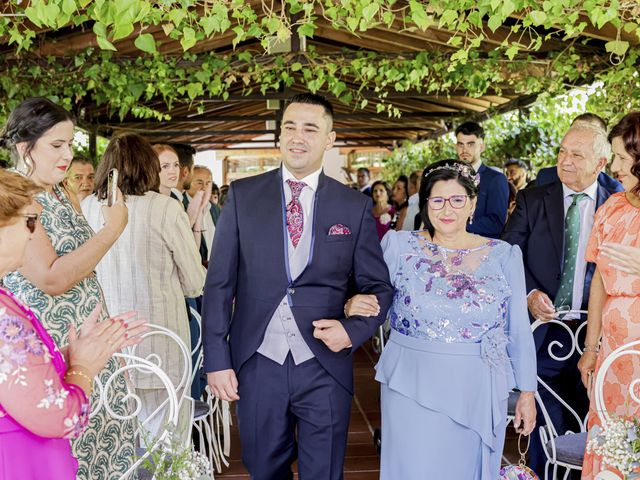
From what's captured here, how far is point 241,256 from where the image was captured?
2.75 m

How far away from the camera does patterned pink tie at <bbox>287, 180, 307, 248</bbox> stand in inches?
109

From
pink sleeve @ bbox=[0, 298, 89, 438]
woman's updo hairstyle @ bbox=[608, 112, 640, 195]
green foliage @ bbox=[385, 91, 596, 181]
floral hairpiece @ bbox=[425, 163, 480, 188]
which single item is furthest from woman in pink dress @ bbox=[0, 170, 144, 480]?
green foliage @ bbox=[385, 91, 596, 181]

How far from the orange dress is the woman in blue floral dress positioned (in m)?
0.27

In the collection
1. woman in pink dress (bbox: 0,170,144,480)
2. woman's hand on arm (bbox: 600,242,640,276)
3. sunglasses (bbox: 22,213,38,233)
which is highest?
sunglasses (bbox: 22,213,38,233)

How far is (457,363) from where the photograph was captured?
2.92 meters

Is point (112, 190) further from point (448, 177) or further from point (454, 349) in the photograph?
point (454, 349)

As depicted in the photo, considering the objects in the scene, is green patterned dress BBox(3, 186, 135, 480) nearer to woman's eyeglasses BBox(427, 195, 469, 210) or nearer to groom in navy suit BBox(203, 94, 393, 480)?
groom in navy suit BBox(203, 94, 393, 480)

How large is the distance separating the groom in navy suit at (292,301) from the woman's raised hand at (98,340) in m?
0.68

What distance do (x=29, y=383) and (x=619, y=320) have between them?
6.99ft

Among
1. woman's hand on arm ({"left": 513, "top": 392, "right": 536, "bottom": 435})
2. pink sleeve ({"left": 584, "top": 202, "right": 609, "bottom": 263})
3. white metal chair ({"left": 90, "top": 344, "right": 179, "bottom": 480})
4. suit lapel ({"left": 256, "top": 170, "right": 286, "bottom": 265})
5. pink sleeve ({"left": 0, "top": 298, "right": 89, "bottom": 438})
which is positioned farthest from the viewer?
pink sleeve ({"left": 584, "top": 202, "right": 609, "bottom": 263})

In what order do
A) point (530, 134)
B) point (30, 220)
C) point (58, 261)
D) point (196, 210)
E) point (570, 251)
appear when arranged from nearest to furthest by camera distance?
point (30, 220) → point (58, 261) → point (570, 251) → point (196, 210) → point (530, 134)

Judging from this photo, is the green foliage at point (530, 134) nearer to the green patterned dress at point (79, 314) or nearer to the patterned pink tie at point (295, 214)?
the patterned pink tie at point (295, 214)

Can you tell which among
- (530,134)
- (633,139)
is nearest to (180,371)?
(633,139)

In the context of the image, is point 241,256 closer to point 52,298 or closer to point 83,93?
point 52,298
